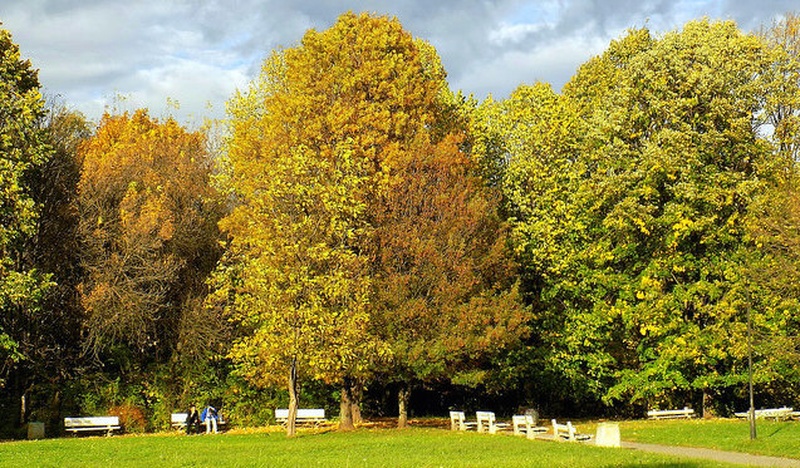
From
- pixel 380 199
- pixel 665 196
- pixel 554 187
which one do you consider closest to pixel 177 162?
pixel 380 199

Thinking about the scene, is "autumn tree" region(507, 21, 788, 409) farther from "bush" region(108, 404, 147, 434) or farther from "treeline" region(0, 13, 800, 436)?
"bush" region(108, 404, 147, 434)

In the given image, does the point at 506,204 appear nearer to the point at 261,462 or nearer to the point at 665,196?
the point at 665,196

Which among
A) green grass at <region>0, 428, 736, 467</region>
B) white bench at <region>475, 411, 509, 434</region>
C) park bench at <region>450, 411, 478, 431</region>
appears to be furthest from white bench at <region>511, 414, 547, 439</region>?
park bench at <region>450, 411, 478, 431</region>

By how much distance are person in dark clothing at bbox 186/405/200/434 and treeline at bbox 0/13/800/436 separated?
253 cm

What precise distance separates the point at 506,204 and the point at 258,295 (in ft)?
49.9

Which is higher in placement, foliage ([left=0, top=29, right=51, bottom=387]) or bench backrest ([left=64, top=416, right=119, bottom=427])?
foliage ([left=0, top=29, right=51, bottom=387])

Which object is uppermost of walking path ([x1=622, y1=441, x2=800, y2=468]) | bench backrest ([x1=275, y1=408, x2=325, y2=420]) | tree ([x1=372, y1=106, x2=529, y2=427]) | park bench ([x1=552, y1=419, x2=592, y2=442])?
tree ([x1=372, y1=106, x2=529, y2=427])

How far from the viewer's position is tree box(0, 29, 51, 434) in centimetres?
2978

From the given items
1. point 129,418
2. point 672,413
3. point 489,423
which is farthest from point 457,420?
point 129,418

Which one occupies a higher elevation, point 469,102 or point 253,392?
point 469,102

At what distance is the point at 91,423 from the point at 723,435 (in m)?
23.0

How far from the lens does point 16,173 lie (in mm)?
30109

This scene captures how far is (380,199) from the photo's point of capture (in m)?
33.5

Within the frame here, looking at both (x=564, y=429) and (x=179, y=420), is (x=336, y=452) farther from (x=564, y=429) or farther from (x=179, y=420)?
(x=179, y=420)
